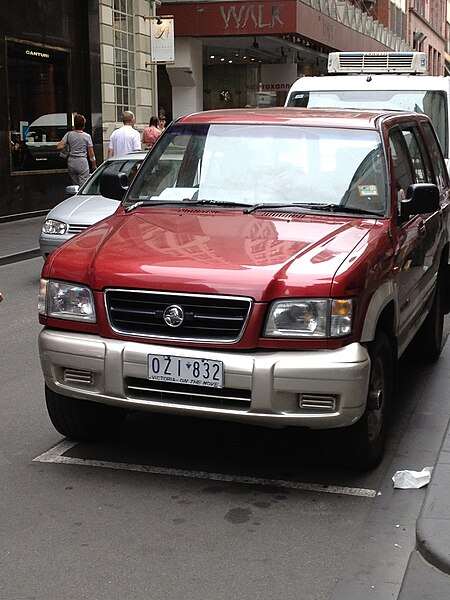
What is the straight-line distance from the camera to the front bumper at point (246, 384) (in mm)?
4629

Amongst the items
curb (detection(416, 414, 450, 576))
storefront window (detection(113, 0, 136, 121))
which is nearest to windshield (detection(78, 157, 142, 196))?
curb (detection(416, 414, 450, 576))

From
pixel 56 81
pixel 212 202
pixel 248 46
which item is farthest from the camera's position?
pixel 248 46

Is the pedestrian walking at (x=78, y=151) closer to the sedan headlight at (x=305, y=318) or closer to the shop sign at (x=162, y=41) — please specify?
the shop sign at (x=162, y=41)

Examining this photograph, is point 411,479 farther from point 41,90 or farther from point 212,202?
point 41,90

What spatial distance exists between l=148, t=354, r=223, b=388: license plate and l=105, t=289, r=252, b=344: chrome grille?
108 mm

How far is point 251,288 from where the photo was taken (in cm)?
467

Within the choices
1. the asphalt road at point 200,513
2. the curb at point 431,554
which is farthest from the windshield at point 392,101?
the curb at point 431,554

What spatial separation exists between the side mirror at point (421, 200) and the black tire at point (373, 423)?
3.08ft

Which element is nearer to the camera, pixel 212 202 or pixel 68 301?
pixel 68 301

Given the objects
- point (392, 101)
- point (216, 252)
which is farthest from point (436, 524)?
point (392, 101)

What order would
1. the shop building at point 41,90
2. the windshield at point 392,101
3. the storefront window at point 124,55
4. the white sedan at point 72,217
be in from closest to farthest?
the white sedan at point 72,217
the windshield at point 392,101
the shop building at point 41,90
the storefront window at point 124,55

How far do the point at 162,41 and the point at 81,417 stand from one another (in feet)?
66.2

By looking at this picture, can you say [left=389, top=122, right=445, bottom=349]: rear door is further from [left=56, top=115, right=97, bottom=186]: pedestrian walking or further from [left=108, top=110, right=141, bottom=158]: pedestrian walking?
[left=56, top=115, right=97, bottom=186]: pedestrian walking

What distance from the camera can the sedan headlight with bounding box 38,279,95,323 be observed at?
501 centimetres
